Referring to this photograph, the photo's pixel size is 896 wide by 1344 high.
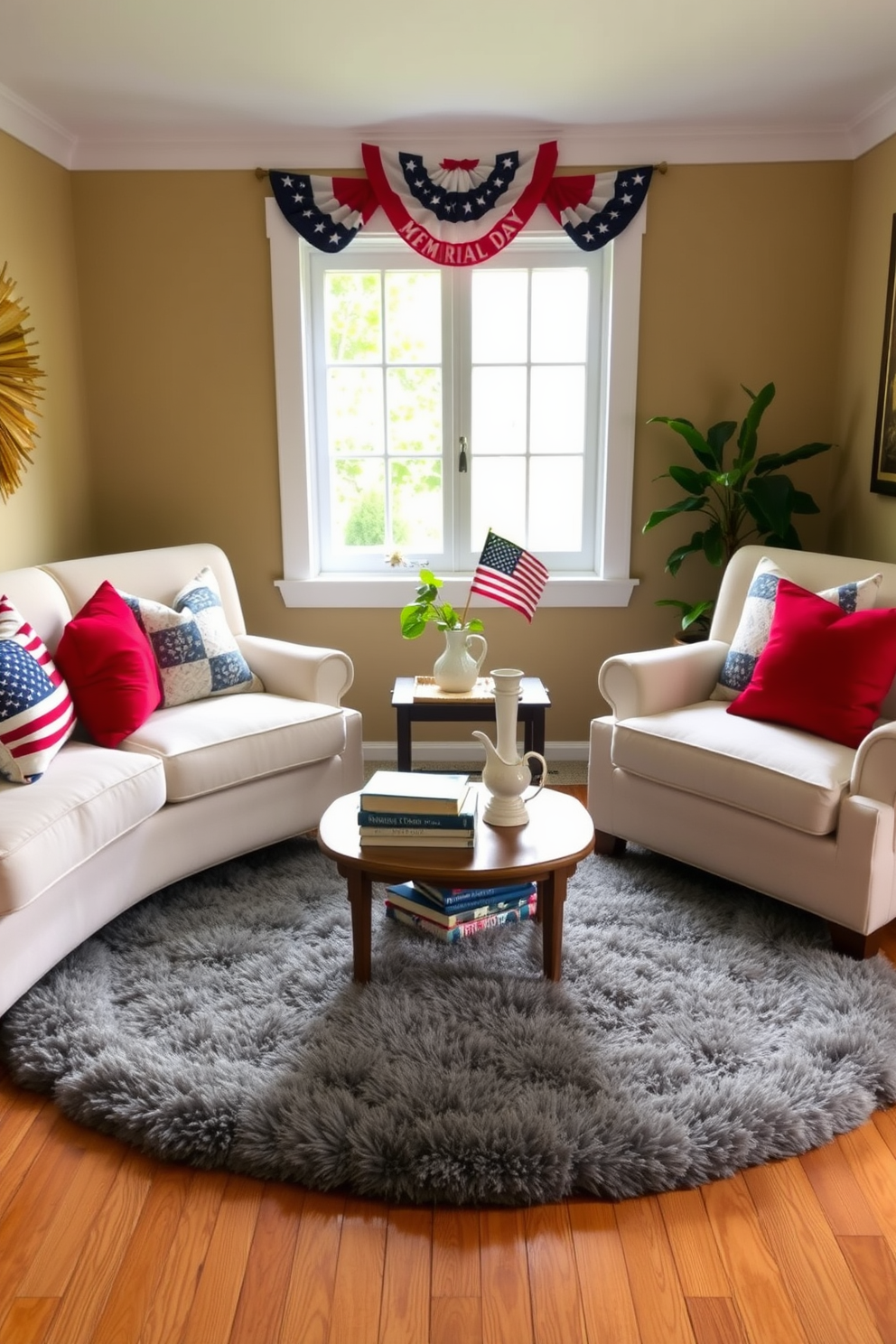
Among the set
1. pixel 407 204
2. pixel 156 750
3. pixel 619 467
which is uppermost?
pixel 407 204

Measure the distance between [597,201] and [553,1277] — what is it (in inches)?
133

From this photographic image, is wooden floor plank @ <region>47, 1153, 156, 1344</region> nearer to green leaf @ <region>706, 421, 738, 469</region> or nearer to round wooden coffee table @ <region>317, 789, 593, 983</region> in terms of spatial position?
round wooden coffee table @ <region>317, 789, 593, 983</region>

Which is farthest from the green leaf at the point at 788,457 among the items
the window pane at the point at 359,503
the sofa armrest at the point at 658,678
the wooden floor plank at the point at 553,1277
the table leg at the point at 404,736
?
the wooden floor plank at the point at 553,1277

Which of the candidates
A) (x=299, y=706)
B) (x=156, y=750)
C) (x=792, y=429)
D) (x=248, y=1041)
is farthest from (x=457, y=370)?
(x=248, y=1041)

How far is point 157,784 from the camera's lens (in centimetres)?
271

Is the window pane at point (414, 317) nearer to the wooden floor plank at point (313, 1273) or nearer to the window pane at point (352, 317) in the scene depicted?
the window pane at point (352, 317)

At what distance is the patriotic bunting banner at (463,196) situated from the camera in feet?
12.2

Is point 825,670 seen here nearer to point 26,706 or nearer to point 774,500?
point 774,500

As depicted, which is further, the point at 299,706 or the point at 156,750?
the point at 299,706

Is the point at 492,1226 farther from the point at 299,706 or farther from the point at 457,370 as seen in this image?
the point at 457,370

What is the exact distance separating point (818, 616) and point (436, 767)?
168cm

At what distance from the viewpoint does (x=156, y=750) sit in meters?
2.81

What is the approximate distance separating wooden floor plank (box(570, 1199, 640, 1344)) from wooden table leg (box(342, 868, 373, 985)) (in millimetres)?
762

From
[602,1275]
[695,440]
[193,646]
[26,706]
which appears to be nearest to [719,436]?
[695,440]
